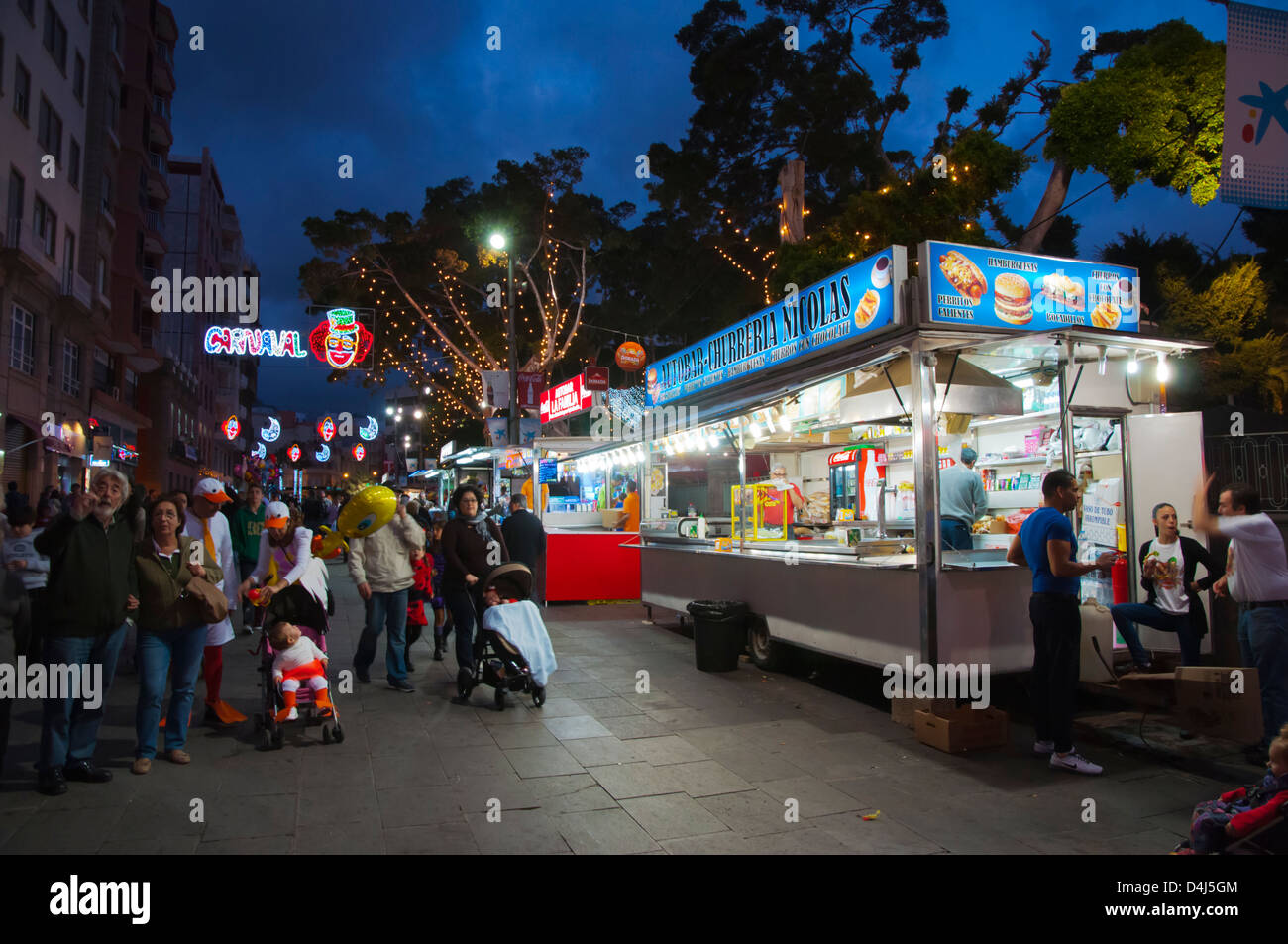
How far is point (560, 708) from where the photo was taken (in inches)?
279

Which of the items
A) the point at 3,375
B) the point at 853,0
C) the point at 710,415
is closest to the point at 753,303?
the point at 853,0

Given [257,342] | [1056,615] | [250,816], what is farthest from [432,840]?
[257,342]

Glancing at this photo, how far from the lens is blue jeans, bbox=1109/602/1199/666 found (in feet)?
21.4

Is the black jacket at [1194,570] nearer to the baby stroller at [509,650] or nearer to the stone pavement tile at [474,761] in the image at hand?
the baby stroller at [509,650]

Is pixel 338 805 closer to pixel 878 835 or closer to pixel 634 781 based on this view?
pixel 634 781

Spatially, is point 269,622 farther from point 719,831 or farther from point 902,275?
point 902,275

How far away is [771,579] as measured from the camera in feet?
28.5

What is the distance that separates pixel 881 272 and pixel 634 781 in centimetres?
475

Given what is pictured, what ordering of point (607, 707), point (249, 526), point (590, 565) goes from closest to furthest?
1. point (607, 707)
2. point (249, 526)
3. point (590, 565)

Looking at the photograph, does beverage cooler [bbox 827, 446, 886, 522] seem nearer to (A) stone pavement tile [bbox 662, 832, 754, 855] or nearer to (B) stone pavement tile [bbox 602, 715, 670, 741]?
(B) stone pavement tile [bbox 602, 715, 670, 741]

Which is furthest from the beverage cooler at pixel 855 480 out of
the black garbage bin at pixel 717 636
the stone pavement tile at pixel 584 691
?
the stone pavement tile at pixel 584 691

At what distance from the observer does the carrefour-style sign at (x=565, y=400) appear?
19375 mm

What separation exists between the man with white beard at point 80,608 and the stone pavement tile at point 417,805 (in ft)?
6.07

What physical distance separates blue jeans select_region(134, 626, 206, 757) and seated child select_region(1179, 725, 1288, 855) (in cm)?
583
